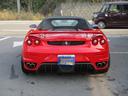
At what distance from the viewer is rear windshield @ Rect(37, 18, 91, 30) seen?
965 cm

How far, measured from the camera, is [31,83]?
8.30m

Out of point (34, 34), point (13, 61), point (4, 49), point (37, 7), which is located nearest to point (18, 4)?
point (37, 7)

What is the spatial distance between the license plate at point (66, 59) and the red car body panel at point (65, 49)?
61mm

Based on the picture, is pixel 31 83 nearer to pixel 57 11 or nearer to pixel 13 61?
pixel 13 61

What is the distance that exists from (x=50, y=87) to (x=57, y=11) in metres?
29.5

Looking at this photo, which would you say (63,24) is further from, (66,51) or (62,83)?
(62,83)

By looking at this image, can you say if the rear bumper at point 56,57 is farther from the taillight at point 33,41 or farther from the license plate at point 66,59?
the taillight at point 33,41

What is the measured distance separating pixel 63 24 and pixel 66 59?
6.69 feet

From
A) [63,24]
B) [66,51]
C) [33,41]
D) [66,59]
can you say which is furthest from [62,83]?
[63,24]

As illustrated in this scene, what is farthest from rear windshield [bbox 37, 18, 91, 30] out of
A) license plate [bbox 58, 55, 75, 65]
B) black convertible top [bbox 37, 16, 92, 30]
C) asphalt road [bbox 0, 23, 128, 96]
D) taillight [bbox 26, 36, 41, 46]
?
license plate [bbox 58, 55, 75, 65]

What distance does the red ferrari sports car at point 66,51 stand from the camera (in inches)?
325

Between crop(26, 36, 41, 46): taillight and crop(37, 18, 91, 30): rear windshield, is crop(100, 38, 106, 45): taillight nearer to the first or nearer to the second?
crop(37, 18, 91, 30): rear windshield

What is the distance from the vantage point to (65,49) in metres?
8.28

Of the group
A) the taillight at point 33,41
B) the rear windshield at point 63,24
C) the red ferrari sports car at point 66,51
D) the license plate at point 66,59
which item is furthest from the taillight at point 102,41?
the taillight at point 33,41
